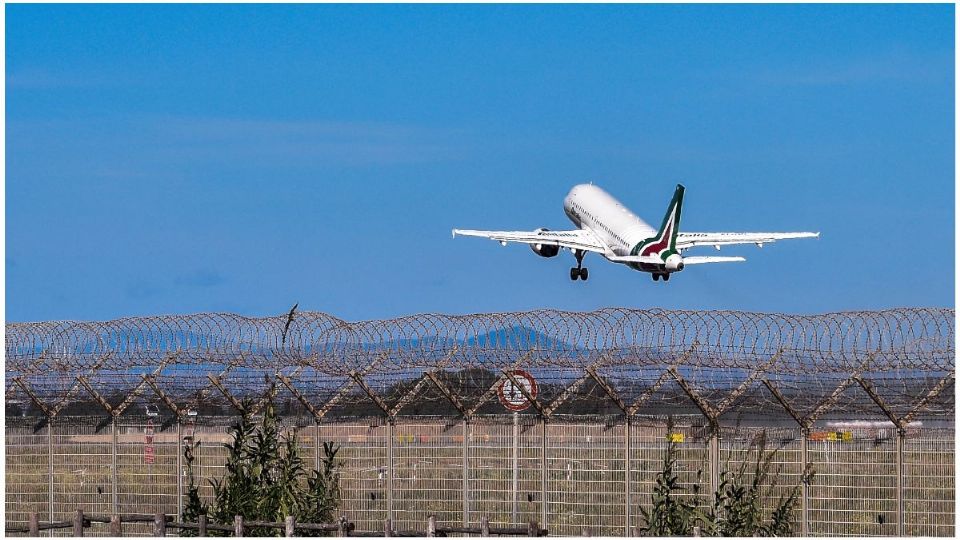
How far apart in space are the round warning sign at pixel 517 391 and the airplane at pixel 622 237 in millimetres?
39019

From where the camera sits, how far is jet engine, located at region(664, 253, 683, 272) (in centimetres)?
8244

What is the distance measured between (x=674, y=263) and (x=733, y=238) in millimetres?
9398

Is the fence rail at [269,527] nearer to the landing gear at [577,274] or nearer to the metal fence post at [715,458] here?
the metal fence post at [715,458]

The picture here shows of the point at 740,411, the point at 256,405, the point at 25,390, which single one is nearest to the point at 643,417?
the point at 740,411

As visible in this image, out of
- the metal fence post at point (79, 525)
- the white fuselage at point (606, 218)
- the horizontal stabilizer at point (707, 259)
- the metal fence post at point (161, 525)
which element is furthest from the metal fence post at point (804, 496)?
the white fuselage at point (606, 218)

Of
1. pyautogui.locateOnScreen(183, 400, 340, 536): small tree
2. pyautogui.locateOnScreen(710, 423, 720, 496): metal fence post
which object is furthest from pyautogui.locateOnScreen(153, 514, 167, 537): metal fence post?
pyautogui.locateOnScreen(710, 423, 720, 496): metal fence post

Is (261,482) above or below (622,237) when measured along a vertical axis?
below

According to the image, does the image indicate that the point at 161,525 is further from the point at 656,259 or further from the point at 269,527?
the point at 656,259

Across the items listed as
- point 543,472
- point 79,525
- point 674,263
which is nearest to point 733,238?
point 674,263

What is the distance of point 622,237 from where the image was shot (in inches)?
3652

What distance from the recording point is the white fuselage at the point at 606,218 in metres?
92.2

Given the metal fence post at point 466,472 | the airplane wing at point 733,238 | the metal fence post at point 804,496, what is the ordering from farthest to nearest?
the airplane wing at point 733,238 → the metal fence post at point 466,472 → the metal fence post at point 804,496

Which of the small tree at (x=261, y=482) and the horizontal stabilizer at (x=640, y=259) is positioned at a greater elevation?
the horizontal stabilizer at (x=640, y=259)

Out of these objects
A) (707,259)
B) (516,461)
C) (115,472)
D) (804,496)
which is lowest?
(804,496)
